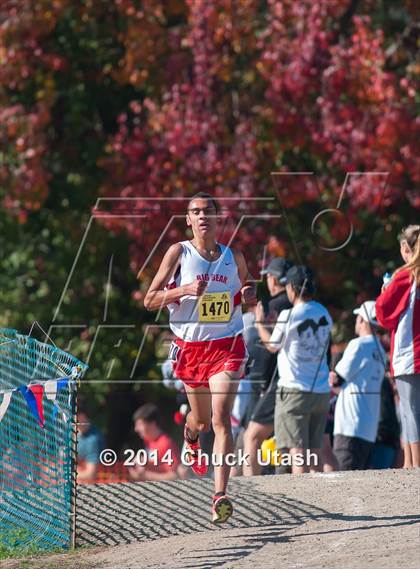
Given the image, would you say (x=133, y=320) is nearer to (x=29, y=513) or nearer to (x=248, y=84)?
(x=248, y=84)

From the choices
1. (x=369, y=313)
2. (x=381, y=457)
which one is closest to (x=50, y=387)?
(x=369, y=313)

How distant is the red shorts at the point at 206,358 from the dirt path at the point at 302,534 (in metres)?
0.99

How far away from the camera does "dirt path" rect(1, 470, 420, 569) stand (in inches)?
280

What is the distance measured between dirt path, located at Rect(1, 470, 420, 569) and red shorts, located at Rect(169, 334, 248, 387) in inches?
39.0

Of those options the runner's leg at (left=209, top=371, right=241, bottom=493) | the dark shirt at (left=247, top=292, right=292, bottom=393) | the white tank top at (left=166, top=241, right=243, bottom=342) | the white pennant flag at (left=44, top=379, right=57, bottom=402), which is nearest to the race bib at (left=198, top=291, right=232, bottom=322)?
the white tank top at (left=166, top=241, right=243, bottom=342)

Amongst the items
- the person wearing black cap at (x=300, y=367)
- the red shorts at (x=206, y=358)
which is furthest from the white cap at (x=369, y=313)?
the red shorts at (x=206, y=358)

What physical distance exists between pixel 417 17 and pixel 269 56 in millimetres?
1757

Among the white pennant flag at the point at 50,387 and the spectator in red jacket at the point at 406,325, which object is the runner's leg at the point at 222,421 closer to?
the white pennant flag at the point at 50,387

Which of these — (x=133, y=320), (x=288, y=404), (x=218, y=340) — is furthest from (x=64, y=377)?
(x=133, y=320)

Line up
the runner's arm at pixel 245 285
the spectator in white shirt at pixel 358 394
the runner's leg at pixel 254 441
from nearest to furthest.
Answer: the runner's arm at pixel 245 285
the spectator in white shirt at pixel 358 394
the runner's leg at pixel 254 441

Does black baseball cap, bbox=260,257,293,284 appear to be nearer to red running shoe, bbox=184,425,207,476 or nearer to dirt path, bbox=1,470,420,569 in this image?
dirt path, bbox=1,470,420,569

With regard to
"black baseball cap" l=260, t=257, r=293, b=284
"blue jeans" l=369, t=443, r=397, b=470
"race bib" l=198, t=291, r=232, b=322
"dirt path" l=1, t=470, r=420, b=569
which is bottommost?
"dirt path" l=1, t=470, r=420, b=569

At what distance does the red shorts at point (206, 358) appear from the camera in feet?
26.3

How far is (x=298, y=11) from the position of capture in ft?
43.5
